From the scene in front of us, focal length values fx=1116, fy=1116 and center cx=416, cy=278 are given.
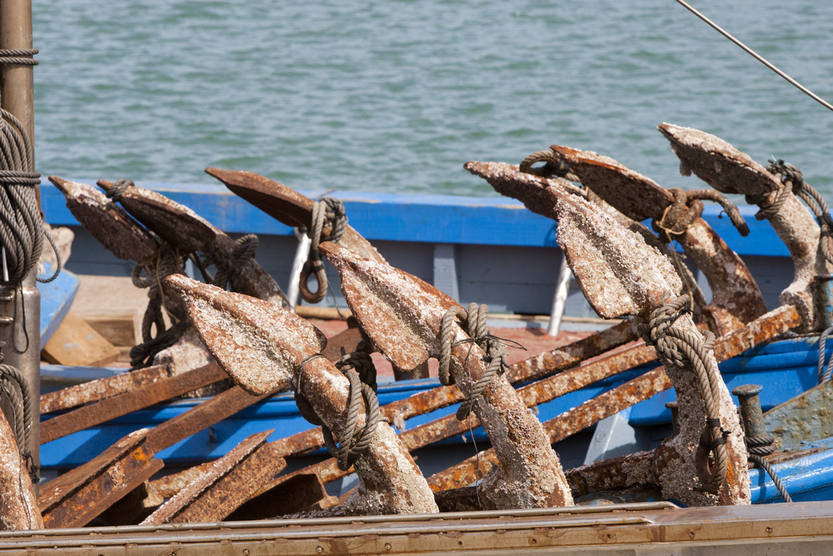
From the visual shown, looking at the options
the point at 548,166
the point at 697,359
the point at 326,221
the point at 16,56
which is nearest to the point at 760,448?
the point at 697,359

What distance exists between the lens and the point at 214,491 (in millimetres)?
3400

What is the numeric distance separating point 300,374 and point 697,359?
109 cm

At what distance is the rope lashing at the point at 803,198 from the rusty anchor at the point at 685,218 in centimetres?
19

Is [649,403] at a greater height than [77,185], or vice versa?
[77,185]

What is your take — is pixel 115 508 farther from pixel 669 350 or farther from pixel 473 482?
pixel 669 350

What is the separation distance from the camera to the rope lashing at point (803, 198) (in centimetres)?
440

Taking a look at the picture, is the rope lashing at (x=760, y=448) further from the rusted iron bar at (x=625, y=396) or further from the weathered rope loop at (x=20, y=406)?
the weathered rope loop at (x=20, y=406)

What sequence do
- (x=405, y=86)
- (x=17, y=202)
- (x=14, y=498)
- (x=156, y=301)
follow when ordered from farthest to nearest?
(x=405, y=86) < (x=156, y=301) < (x=17, y=202) < (x=14, y=498)

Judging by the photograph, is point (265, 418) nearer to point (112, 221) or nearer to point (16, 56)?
point (112, 221)

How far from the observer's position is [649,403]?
13.6 feet

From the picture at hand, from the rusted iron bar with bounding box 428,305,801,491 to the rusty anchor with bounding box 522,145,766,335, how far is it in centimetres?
28

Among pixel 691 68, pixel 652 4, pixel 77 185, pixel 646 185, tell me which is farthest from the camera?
pixel 652 4

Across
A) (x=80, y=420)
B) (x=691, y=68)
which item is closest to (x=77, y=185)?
(x=80, y=420)

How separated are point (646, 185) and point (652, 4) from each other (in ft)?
52.4
